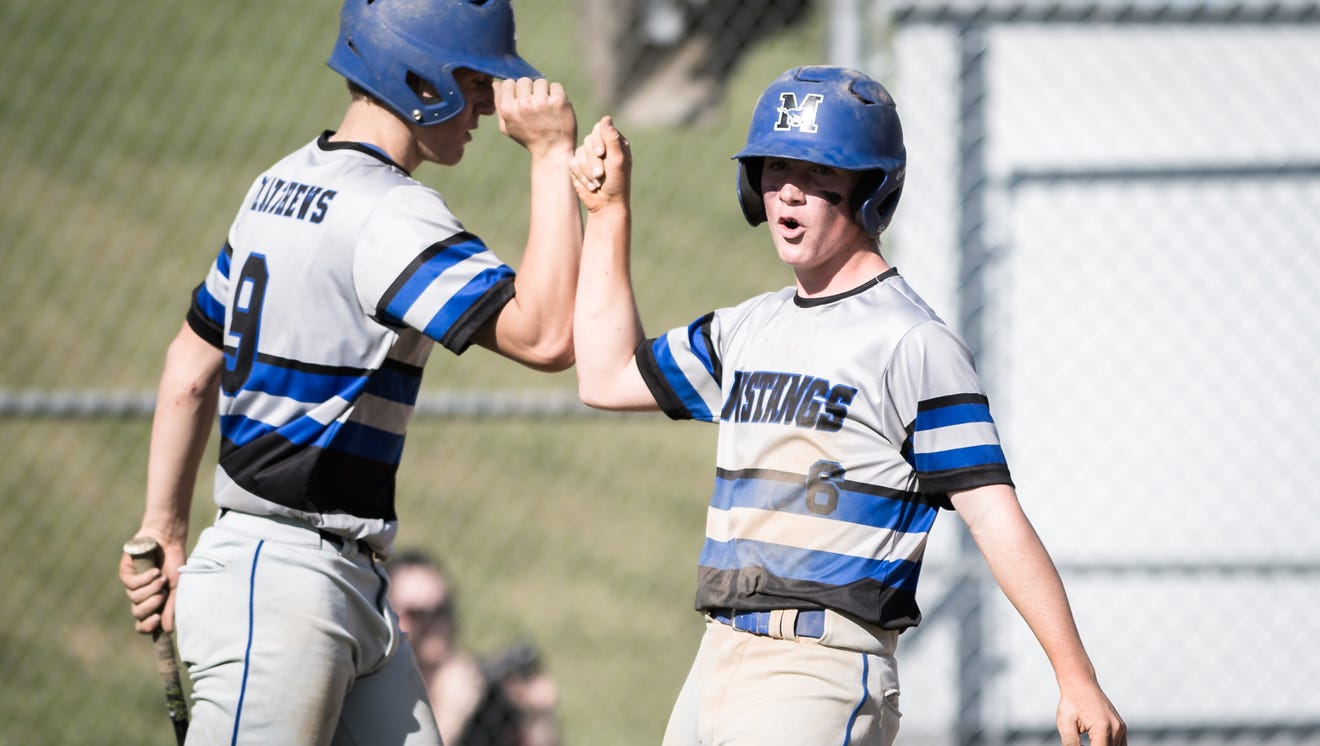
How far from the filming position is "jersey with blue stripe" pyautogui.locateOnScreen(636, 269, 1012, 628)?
7.72ft

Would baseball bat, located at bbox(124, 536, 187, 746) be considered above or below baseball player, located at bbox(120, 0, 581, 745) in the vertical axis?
below

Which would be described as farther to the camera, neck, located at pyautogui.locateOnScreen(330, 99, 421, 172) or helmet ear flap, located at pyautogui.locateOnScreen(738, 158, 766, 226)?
neck, located at pyautogui.locateOnScreen(330, 99, 421, 172)

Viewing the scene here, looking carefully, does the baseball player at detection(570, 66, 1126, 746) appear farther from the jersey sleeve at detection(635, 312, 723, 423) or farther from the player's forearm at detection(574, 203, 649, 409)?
the player's forearm at detection(574, 203, 649, 409)

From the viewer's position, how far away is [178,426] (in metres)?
3.08

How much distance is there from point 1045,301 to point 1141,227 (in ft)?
1.51

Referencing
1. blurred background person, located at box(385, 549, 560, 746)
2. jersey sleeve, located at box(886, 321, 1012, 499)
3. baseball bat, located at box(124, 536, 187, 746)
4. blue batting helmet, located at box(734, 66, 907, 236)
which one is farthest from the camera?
blurred background person, located at box(385, 549, 560, 746)

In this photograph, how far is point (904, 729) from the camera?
15.8 ft

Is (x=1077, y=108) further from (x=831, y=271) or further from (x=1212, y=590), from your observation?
(x=831, y=271)

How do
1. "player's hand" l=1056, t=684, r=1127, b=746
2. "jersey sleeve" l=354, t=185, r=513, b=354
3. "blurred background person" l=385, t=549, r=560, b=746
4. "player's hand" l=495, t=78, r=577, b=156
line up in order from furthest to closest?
"blurred background person" l=385, t=549, r=560, b=746 < "player's hand" l=495, t=78, r=577, b=156 < "jersey sleeve" l=354, t=185, r=513, b=354 < "player's hand" l=1056, t=684, r=1127, b=746

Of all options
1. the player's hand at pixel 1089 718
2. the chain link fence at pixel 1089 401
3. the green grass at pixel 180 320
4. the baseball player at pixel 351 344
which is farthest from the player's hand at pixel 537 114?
the green grass at pixel 180 320

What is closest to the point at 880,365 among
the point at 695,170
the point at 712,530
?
the point at 712,530

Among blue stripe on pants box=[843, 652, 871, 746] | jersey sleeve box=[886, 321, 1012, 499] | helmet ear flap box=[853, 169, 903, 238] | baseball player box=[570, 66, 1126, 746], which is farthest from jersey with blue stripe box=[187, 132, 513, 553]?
blue stripe on pants box=[843, 652, 871, 746]

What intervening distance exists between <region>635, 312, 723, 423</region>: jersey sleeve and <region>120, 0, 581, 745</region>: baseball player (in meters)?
0.18

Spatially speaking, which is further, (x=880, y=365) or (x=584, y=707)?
(x=584, y=707)
